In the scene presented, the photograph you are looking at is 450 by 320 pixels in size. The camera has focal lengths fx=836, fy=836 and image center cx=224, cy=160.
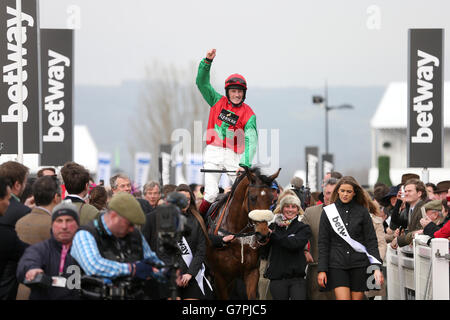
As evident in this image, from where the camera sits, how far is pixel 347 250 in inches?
343

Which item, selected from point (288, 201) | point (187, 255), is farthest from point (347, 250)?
point (187, 255)

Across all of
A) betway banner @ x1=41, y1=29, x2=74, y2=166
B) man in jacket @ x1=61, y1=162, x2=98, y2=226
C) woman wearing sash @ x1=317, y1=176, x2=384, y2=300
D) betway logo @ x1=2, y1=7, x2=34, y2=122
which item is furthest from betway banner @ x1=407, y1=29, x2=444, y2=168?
man in jacket @ x1=61, y1=162, x2=98, y2=226

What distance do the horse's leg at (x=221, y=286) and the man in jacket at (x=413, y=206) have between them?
8.06 ft

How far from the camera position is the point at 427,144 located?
51.0 ft

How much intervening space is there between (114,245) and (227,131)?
4.29m

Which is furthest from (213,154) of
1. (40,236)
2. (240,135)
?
(40,236)

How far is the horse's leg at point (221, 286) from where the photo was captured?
983cm

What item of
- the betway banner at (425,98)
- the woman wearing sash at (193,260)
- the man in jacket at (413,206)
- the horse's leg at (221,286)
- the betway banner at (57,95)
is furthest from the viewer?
the betway banner at (57,95)

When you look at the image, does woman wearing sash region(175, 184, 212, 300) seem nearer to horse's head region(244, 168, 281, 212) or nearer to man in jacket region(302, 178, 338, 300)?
horse's head region(244, 168, 281, 212)

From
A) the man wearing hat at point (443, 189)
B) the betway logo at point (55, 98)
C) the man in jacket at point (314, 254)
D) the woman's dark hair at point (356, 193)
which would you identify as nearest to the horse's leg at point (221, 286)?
the man in jacket at point (314, 254)

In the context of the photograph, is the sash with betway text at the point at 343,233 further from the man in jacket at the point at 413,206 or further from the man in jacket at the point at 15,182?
the man in jacket at the point at 15,182

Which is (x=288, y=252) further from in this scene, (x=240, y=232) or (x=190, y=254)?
(x=190, y=254)

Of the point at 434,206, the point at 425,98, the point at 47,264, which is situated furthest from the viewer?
the point at 425,98

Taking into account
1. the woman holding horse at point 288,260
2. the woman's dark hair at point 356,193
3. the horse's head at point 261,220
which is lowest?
the woman holding horse at point 288,260
